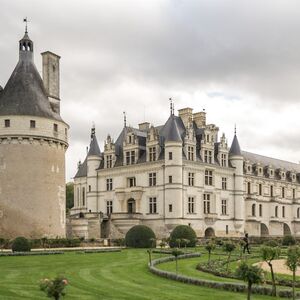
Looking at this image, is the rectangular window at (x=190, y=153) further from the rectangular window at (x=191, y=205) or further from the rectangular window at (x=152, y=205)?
the rectangular window at (x=152, y=205)

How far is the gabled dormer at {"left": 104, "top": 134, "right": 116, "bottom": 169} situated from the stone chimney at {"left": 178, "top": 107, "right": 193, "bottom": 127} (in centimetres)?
745

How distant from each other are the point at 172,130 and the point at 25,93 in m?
14.8

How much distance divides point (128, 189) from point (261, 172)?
1886cm

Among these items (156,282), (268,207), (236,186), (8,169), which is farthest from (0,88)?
(268,207)

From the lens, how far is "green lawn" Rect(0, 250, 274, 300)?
15633 mm

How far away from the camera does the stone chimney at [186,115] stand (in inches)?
2172

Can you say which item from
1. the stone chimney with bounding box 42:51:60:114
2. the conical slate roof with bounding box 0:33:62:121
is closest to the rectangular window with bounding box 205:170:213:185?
the stone chimney with bounding box 42:51:60:114

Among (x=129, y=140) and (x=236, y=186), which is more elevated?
(x=129, y=140)

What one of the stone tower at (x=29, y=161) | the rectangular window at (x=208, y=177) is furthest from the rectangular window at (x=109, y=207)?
the stone tower at (x=29, y=161)

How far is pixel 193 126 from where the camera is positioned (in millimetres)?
56219

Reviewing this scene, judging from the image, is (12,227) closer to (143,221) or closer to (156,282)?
(143,221)

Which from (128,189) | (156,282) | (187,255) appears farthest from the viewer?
(128,189)

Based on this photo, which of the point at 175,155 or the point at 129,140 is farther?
the point at 129,140

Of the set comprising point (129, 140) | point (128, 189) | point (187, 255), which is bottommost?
point (187, 255)
